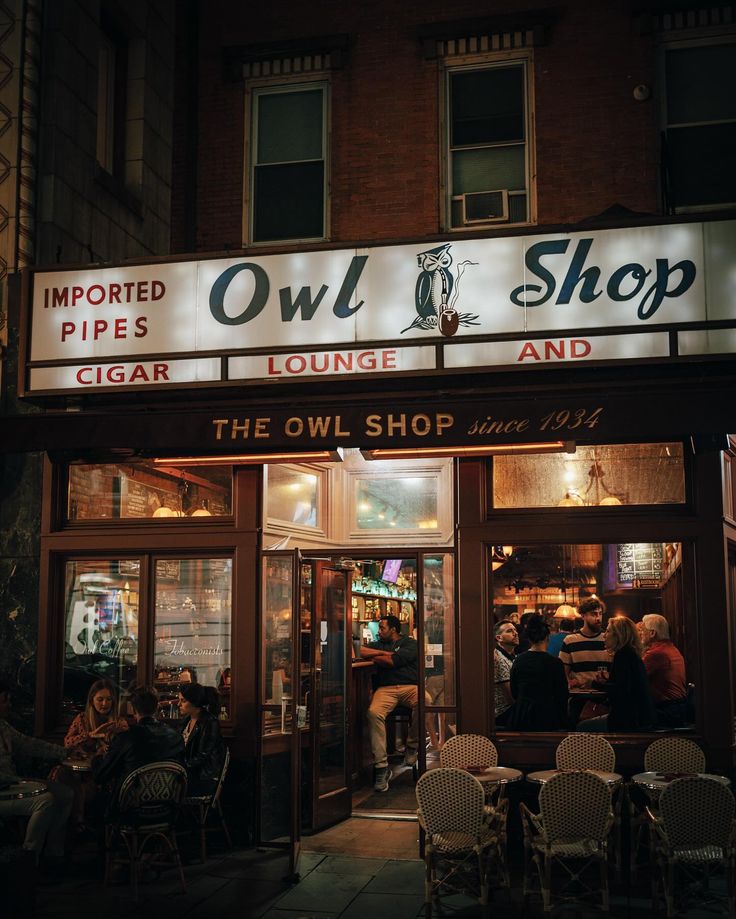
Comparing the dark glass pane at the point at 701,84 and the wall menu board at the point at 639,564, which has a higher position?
the dark glass pane at the point at 701,84

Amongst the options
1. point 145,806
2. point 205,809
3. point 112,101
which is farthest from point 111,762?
point 112,101

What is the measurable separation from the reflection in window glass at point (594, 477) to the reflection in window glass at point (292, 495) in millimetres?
2053

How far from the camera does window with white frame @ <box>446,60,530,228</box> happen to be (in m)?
11.4

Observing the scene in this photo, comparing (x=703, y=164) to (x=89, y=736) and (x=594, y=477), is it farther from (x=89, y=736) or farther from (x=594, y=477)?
(x=89, y=736)

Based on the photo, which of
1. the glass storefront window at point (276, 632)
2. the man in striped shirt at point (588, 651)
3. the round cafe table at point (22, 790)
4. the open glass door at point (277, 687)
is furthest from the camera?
the man in striped shirt at point (588, 651)

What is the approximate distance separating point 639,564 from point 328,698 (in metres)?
3.34

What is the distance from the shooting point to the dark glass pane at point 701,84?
11.1 meters

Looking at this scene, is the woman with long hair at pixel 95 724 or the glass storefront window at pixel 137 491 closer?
the woman with long hair at pixel 95 724

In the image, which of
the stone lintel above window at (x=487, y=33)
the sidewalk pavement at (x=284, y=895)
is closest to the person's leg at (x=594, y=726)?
the sidewalk pavement at (x=284, y=895)

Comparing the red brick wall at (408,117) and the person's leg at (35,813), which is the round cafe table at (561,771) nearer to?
the person's leg at (35,813)

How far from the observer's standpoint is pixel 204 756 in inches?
336

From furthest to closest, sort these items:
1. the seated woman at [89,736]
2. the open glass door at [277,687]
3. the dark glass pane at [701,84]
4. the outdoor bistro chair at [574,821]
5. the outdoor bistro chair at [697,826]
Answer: the dark glass pane at [701,84] < the open glass door at [277,687] < the seated woman at [89,736] < the outdoor bistro chair at [574,821] < the outdoor bistro chair at [697,826]

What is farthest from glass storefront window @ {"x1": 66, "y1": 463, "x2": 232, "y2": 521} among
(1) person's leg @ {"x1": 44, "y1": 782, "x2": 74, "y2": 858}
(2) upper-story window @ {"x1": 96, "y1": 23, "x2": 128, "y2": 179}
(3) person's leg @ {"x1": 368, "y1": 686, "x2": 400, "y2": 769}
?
(2) upper-story window @ {"x1": 96, "y1": 23, "x2": 128, "y2": 179}

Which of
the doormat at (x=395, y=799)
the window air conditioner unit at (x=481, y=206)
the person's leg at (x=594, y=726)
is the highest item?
the window air conditioner unit at (x=481, y=206)
